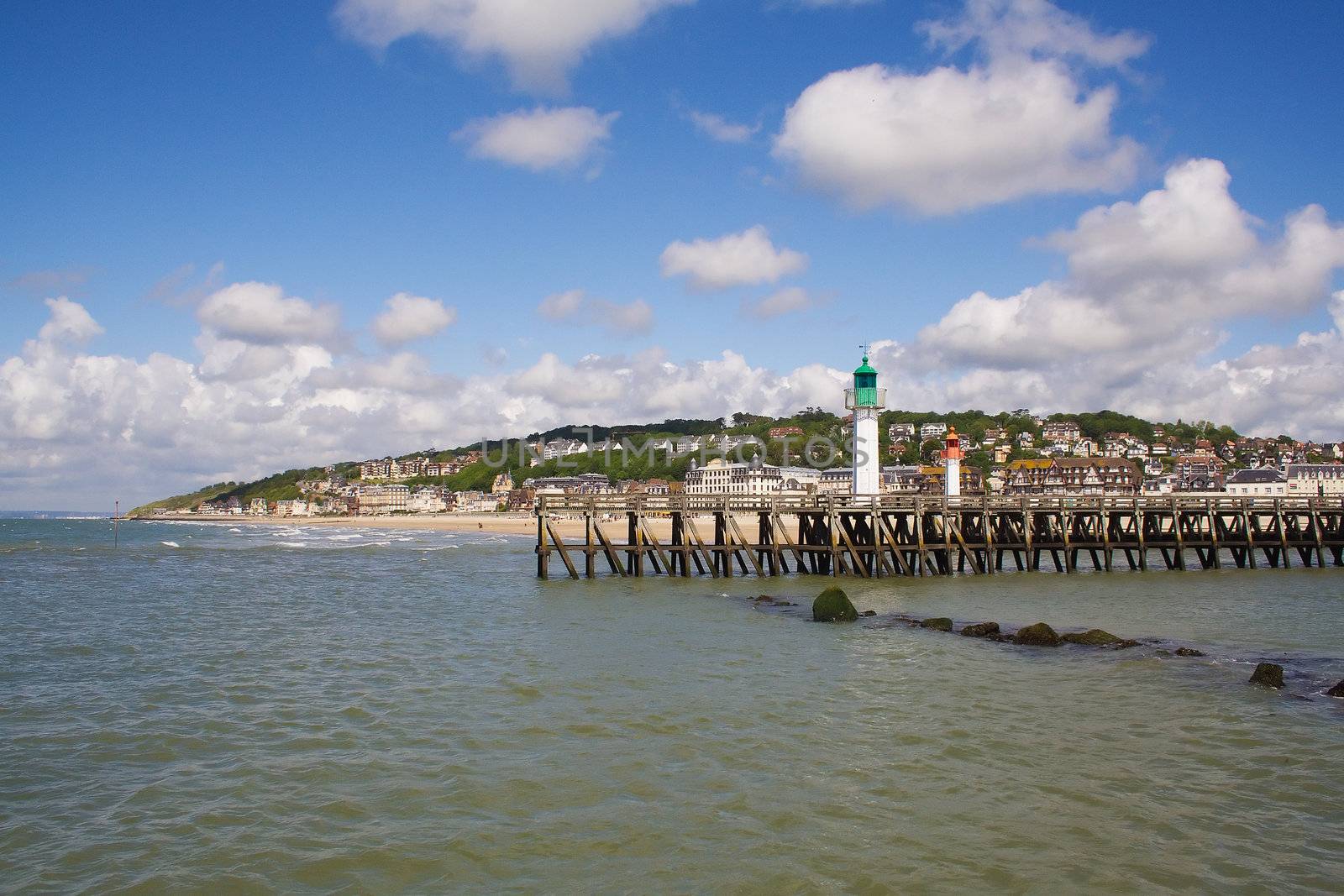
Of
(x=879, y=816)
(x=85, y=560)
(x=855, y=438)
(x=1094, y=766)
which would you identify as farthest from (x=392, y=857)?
(x=85, y=560)

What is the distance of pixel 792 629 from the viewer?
1838 cm

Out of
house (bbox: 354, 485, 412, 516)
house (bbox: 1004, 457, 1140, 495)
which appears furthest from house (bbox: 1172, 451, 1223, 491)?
house (bbox: 354, 485, 412, 516)

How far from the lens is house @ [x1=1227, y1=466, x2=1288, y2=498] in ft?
301

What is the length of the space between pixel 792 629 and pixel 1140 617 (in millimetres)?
9072

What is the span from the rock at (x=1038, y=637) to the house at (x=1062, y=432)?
158 meters

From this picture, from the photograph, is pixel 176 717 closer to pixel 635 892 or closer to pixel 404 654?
pixel 404 654

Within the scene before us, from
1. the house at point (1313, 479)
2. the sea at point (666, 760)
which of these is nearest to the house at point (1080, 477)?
the house at point (1313, 479)

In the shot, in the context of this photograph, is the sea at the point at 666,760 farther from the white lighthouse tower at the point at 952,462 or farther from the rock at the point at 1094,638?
the white lighthouse tower at the point at 952,462

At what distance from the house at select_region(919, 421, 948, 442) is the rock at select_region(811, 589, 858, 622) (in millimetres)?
152540

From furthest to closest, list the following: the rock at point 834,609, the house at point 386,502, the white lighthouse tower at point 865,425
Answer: the house at point 386,502 → the white lighthouse tower at point 865,425 → the rock at point 834,609

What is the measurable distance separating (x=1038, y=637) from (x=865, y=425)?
23086 millimetres

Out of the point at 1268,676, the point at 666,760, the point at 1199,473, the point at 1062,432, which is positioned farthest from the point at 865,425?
the point at 1062,432

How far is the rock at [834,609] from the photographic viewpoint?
19344 millimetres

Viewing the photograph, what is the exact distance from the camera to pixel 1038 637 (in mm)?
16281
